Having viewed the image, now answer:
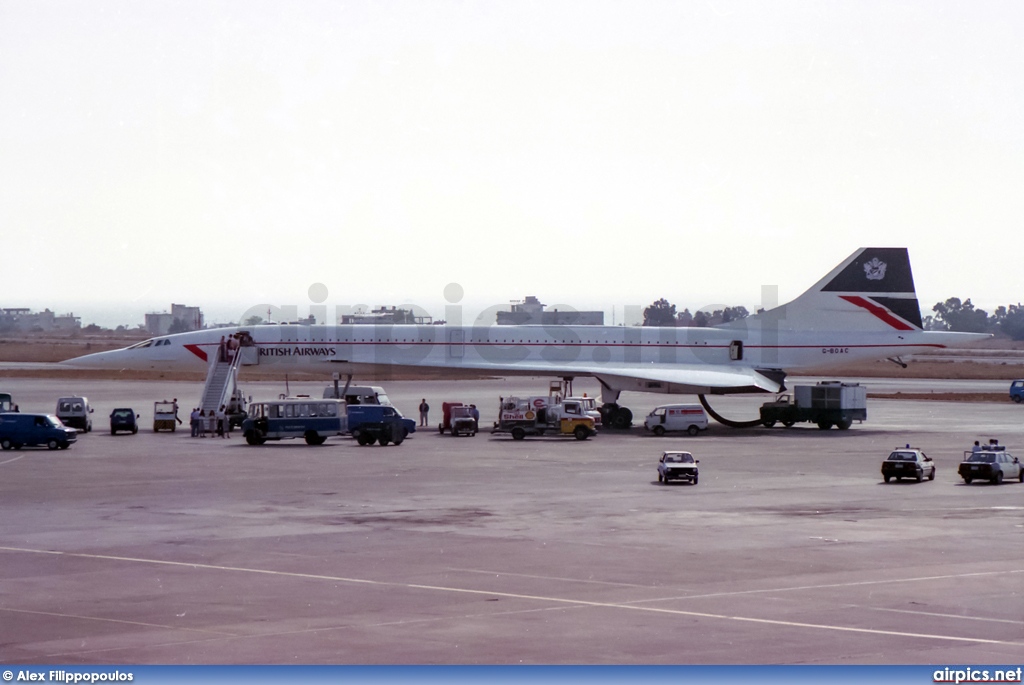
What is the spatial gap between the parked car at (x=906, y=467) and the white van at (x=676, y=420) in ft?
56.0

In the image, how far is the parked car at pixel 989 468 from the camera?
33.0 metres

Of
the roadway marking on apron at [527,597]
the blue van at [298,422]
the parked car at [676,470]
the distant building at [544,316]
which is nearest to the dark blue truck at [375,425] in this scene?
the blue van at [298,422]

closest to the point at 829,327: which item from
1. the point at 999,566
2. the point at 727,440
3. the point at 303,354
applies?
the point at 727,440

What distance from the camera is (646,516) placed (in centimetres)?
2586

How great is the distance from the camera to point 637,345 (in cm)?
5716

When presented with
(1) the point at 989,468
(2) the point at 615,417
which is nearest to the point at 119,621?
(1) the point at 989,468

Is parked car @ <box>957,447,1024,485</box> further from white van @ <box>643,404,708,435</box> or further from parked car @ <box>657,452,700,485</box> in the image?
white van @ <box>643,404,708,435</box>

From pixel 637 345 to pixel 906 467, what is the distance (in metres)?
24.6

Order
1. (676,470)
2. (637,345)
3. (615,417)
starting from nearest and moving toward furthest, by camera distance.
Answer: (676,470) < (615,417) < (637,345)

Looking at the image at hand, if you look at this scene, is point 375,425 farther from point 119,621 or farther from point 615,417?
point 119,621

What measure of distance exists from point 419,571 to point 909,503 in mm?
14330

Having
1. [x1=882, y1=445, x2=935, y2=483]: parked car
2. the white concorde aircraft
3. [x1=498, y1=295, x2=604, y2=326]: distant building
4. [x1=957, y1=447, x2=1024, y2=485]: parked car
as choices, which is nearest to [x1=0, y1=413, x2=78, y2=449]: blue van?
the white concorde aircraft

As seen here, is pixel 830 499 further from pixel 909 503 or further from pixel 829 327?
pixel 829 327

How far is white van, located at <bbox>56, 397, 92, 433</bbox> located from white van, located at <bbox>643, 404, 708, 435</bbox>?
23344 mm
